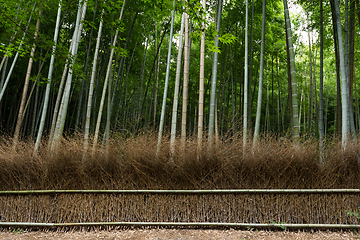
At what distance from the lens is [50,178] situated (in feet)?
10.8

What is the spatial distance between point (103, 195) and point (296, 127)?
9.56 ft

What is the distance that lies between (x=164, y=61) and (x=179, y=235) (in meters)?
8.34

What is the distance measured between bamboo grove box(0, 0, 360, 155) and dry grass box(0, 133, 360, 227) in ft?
0.93

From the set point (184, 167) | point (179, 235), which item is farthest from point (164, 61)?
point (179, 235)

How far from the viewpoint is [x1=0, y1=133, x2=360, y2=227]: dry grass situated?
2.86 m

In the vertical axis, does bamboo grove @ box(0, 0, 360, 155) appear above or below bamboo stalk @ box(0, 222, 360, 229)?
above

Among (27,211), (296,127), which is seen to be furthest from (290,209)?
(27,211)

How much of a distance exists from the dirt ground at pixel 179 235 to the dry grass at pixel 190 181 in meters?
0.15

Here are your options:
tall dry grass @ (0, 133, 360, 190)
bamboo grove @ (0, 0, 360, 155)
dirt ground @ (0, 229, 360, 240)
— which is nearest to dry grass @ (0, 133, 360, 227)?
tall dry grass @ (0, 133, 360, 190)

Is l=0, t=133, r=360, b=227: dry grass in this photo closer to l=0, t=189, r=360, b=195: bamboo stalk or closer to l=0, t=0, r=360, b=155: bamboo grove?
l=0, t=189, r=360, b=195: bamboo stalk

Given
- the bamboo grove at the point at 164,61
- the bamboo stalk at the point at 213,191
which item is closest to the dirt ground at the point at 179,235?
the bamboo stalk at the point at 213,191

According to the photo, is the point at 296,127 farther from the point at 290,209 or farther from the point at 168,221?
the point at 168,221

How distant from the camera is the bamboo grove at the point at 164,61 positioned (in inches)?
134

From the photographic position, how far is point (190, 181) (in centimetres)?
303
